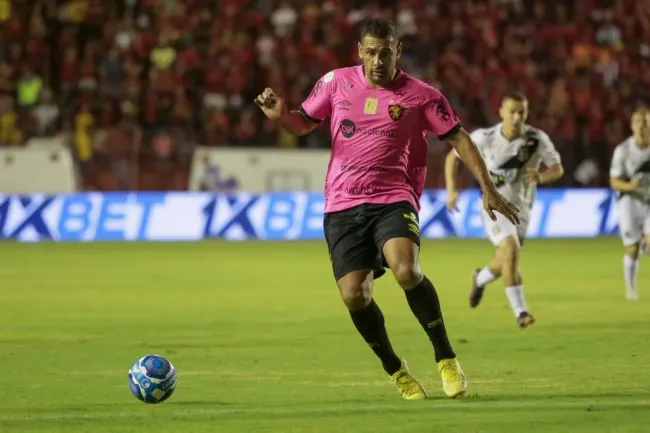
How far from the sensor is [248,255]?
79.8 feet

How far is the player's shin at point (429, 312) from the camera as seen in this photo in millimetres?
8602

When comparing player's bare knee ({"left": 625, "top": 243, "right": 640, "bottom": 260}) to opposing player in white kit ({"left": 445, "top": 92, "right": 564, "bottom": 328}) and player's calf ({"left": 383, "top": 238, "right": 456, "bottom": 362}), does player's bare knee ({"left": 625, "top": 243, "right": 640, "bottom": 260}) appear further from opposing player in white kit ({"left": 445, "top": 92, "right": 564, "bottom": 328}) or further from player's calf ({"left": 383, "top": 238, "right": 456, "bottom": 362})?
player's calf ({"left": 383, "top": 238, "right": 456, "bottom": 362})

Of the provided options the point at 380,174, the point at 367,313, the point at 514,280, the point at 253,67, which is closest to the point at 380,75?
the point at 380,174

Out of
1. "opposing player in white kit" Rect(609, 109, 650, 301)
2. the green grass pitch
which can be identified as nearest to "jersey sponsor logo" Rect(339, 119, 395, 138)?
the green grass pitch

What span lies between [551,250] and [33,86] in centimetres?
1136

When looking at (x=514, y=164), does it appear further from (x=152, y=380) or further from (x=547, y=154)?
(x=152, y=380)

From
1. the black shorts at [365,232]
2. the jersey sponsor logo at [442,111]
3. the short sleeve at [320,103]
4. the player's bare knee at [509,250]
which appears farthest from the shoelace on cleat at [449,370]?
the player's bare knee at [509,250]

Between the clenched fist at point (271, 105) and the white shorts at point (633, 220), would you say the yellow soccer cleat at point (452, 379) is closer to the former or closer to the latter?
the clenched fist at point (271, 105)

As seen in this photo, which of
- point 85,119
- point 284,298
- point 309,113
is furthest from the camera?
point 85,119

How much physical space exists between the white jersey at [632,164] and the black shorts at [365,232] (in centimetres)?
835

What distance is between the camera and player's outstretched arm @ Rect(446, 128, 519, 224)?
27.5 feet

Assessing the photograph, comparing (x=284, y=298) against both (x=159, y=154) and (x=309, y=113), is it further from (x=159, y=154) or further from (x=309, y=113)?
(x=159, y=154)

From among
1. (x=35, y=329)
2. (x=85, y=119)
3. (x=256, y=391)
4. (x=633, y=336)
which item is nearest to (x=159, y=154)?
(x=85, y=119)

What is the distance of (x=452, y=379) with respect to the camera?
8555mm
